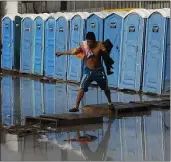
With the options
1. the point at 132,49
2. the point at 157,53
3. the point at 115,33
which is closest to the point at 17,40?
the point at 115,33

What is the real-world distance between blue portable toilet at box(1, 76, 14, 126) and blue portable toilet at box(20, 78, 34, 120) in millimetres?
231

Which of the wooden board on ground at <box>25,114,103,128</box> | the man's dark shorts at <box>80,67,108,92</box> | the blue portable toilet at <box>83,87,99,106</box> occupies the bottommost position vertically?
the blue portable toilet at <box>83,87,99,106</box>

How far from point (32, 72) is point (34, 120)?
9.68 m

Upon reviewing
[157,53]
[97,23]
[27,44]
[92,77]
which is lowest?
[92,77]

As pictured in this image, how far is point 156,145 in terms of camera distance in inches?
301

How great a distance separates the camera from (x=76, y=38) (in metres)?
16.2

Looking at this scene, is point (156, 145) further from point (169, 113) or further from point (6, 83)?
point (6, 83)

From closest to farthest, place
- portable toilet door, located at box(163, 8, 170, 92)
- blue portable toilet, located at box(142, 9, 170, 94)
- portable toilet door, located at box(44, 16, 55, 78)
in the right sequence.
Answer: portable toilet door, located at box(163, 8, 170, 92)
blue portable toilet, located at box(142, 9, 170, 94)
portable toilet door, located at box(44, 16, 55, 78)

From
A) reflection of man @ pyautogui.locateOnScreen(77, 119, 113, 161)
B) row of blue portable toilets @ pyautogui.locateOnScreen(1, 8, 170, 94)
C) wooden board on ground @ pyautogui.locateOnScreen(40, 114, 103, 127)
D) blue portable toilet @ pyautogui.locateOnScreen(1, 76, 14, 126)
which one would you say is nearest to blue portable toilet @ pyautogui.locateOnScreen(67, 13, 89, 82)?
row of blue portable toilets @ pyautogui.locateOnScreen(1, 8, 170, 94)

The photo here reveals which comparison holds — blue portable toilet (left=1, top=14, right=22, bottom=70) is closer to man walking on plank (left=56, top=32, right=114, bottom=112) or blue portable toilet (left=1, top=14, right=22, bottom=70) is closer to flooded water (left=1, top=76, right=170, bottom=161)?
flooded water (left=1, top=76, right=170, bottom=161)

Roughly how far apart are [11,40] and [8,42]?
281 mm

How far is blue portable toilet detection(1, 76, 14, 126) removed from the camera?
9.86 meters

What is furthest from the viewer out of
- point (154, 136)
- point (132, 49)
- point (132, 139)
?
point (132, 49)

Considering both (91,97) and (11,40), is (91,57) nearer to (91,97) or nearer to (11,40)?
(91,97)
